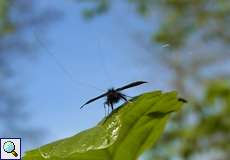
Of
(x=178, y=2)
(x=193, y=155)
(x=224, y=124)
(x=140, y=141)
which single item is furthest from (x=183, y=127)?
(x=140, y=141)

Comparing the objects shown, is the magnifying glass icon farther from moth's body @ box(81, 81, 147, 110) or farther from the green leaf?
the green leaf

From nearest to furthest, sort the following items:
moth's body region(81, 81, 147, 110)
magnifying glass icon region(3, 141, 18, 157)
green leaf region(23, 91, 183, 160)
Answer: green leaf region(23, 91, 183, 160) → moth's body region(81, 81, 147, 110) → magnifying glass icon region(3, 141, 18, 157)

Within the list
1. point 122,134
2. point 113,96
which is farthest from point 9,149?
point 122,134

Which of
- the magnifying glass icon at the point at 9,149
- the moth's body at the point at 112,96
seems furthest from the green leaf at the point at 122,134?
the magnifying glass icon at the point at 9,149

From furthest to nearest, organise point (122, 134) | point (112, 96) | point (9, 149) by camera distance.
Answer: point (9, 149)
point (112, 96)
point (122, 134)

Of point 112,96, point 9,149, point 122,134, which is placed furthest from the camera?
point 9,149

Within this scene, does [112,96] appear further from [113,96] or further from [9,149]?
[9,149]

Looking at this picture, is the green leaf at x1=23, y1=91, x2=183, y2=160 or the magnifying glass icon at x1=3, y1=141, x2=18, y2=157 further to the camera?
the magnifying glass icon at x1=3, y1=141, x2=18, y2=157

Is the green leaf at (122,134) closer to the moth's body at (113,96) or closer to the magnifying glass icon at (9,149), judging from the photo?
the moth's body at (113,96)

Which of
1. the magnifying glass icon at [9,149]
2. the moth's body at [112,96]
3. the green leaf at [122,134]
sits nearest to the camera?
the green leaf at [122,134]

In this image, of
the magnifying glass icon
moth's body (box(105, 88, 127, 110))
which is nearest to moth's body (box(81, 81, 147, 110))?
moth's body (box(105, 88, 127, 110))
